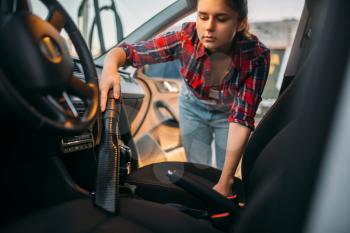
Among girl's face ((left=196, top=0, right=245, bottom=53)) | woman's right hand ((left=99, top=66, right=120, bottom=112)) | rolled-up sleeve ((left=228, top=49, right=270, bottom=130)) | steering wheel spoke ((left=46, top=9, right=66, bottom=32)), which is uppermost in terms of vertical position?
steering wheel spoke ((left=46, top=9, right=66, bottom=32))

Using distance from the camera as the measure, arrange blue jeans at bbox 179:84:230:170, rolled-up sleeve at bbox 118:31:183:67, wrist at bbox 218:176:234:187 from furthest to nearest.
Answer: blue jeans at bbox 179:84:230:170, rolled-up sleeve at bbox 118:31:183:67, wrist at bbox 218:176:234:187

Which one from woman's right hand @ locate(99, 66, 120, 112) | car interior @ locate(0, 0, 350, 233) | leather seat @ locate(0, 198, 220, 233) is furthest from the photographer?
woman's right hand @ locate(99, 66, 120, 112)

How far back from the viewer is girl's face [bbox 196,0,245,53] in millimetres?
901

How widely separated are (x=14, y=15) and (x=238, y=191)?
66 centimetres

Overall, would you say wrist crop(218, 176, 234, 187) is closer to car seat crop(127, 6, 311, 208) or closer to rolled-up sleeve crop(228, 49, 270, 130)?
car seat crop(127, 6, 311, 208)

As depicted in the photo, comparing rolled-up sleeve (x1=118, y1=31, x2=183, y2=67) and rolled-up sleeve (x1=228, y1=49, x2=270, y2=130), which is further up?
rolled-up sleeve (x1=118, y1=31, x2=183, y2=67)

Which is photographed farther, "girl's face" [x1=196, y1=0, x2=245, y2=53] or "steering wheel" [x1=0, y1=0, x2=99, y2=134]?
"girl's face" [x1=196, y1=0, x2=245, y2=53]

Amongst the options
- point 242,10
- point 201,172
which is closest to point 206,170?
point 201,172

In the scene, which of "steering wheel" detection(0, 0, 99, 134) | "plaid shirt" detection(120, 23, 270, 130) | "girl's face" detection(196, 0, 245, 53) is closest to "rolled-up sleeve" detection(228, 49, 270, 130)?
"plaid shirt" detection(120, 23, 270, 130)

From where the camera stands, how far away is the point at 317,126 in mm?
334

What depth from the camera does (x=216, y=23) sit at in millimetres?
922

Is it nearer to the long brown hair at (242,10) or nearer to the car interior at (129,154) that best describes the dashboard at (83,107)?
the car interior at (129,154)

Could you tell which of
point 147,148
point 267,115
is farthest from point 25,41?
point 147,148

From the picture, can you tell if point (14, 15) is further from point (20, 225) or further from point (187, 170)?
point (187, 170)
